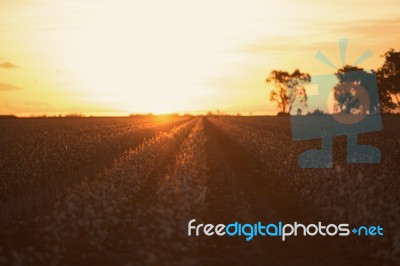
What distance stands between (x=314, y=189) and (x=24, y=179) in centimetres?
920

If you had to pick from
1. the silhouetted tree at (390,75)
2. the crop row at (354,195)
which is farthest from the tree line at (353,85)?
the crop row at (354,195)

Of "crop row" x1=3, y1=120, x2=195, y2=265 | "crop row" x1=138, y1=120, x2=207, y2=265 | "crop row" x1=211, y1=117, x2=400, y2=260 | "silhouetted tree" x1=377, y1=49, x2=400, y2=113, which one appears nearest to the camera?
"crop row" x1=138, y1=120, x2=207, y2=265

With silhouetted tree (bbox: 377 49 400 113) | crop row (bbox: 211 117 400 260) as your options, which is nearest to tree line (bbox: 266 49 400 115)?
silhouetted tree (bbox: 377 49 400 113)

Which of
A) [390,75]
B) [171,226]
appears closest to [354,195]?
[171,226]

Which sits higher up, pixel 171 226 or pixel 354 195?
pixel 354 195

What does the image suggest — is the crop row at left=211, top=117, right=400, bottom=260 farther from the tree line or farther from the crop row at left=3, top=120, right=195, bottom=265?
the tree line

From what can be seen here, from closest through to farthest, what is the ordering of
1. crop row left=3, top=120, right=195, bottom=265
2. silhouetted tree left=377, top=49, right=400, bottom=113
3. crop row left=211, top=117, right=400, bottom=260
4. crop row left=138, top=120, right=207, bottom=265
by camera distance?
crop row left=138, top=120, right=207, bottom=265
crop row left=3, top=120, right=195, bottom=265
crop row left=211, top=117, right=400, bottom=260
silhouetted tree left=377, top=49, right=400, bottom=113

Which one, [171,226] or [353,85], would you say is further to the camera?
[353,85]

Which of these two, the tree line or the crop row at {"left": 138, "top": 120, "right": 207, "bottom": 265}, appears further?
the tree line

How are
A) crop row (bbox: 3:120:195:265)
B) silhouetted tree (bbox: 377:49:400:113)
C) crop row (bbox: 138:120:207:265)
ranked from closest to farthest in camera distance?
crop row (bbox: 138:120:207:265) → crop row (bbox: 3:120:195:265) → silhouetted tree (bbox: 377:49:400:113)

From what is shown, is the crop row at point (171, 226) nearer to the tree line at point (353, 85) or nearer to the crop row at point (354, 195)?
the crop row at point (354, 195)

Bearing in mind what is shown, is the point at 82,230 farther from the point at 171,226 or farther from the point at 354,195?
the point at 354,195

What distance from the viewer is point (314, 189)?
1254 cm

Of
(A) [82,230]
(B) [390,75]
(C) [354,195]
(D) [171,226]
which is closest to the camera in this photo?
(D) [171,226]
